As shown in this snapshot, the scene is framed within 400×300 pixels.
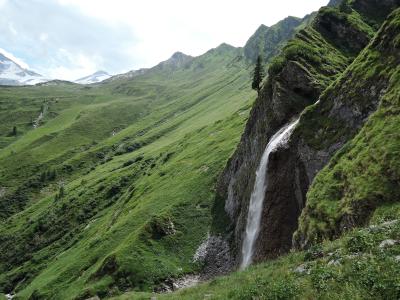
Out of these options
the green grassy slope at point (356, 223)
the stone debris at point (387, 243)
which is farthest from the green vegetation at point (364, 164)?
the stone debris at point (387, 243)

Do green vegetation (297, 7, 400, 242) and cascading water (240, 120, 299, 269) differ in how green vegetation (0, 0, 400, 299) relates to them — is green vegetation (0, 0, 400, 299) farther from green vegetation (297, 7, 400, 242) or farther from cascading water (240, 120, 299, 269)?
cascading water (240, 120, 299, 269)

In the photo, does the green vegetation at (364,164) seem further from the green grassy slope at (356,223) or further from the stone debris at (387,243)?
the stone debris at (387,243)

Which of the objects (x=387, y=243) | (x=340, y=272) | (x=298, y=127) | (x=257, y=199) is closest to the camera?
(x=340, y=272)

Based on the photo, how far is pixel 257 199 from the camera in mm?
54531

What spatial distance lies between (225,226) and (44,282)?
156 ft

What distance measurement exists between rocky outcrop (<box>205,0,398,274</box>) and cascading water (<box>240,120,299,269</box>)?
1.58m

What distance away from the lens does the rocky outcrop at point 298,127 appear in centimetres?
4494

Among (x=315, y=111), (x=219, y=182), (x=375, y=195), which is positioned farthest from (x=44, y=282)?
(x=375, y=195)

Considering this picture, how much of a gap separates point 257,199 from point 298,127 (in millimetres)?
11339

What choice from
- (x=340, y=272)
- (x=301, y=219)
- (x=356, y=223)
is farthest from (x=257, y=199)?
(x=340, y=272)

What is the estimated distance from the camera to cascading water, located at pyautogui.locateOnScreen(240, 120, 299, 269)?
5206cm

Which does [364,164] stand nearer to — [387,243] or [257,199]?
[387,243]

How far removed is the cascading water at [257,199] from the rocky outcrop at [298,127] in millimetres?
1579

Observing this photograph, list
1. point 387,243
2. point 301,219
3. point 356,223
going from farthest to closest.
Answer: point 301,219
point 356,223
point 387,243
